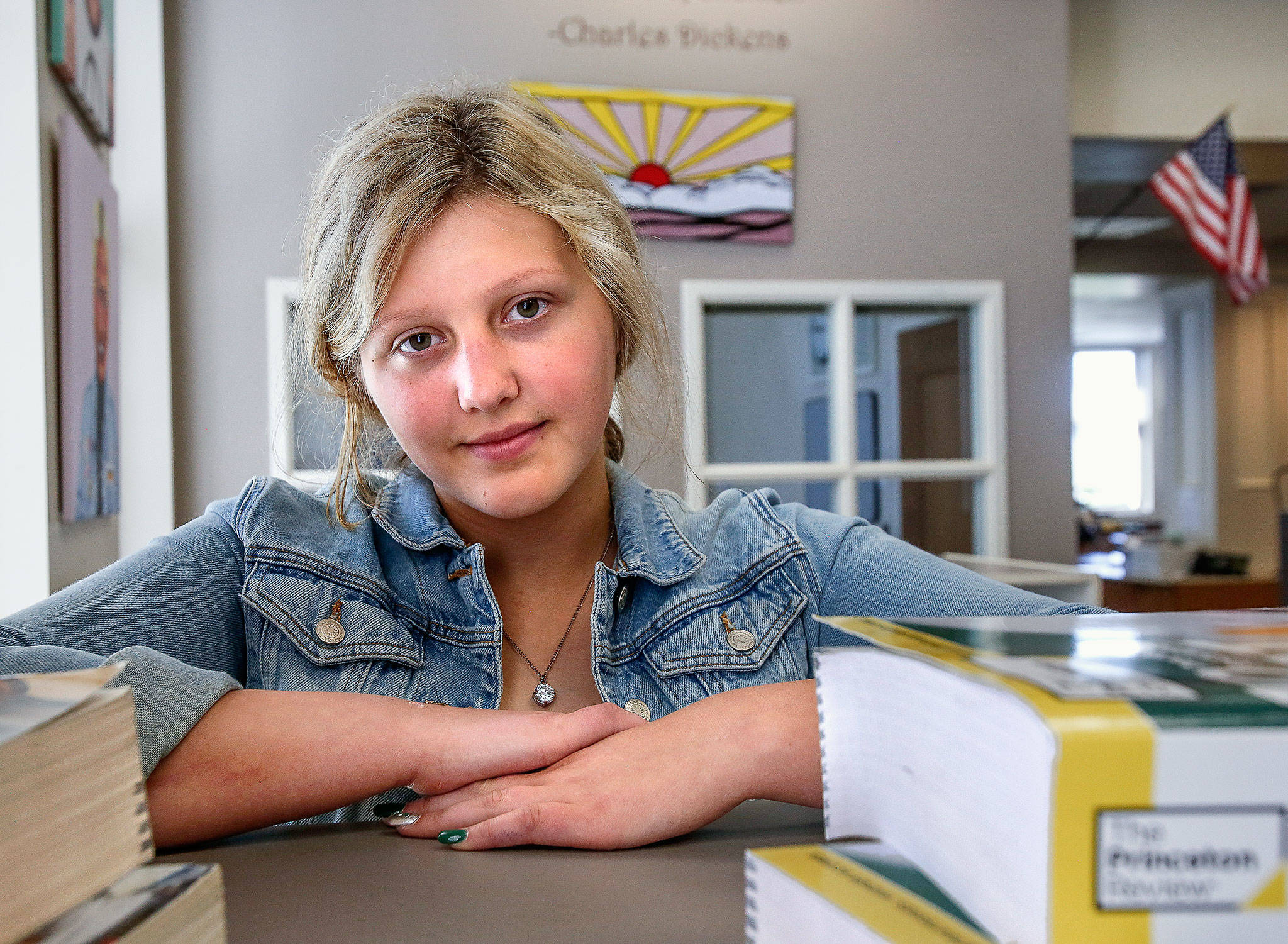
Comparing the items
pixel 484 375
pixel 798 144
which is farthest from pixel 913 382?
pixel 484 375

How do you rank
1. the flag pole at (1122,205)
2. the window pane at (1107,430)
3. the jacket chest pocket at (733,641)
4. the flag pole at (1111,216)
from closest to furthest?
the jacket chest pocket at (733,641) < the flag pole at (1122,205) < the flag pole at (1111,216) < the window pane at (1107,430)

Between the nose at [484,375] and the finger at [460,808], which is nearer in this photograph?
the finger at [460,808]

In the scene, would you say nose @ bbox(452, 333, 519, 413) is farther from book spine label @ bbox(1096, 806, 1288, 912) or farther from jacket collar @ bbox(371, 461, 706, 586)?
book spine label @ bbox(1096, 806, 1288, 912)

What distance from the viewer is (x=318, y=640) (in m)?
0.90

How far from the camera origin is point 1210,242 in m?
3.47

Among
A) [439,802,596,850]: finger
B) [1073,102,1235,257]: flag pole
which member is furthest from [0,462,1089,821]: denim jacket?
[1073,102,1235,257]: flag pole

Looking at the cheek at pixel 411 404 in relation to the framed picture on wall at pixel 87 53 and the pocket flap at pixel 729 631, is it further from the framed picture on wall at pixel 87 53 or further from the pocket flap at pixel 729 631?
the framed picture on wall at pixel 87 53

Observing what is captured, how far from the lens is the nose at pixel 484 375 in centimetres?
85

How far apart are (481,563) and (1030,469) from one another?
7.66 feet

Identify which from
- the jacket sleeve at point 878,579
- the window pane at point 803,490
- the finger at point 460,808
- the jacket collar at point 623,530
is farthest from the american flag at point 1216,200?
the finger at point 460,808

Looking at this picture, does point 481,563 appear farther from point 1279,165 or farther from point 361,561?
point 1279,165

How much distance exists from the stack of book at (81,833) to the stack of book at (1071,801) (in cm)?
18

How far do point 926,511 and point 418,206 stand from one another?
2280 mm

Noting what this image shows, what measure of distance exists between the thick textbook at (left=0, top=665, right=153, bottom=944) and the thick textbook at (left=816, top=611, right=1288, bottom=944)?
0.79 ft
